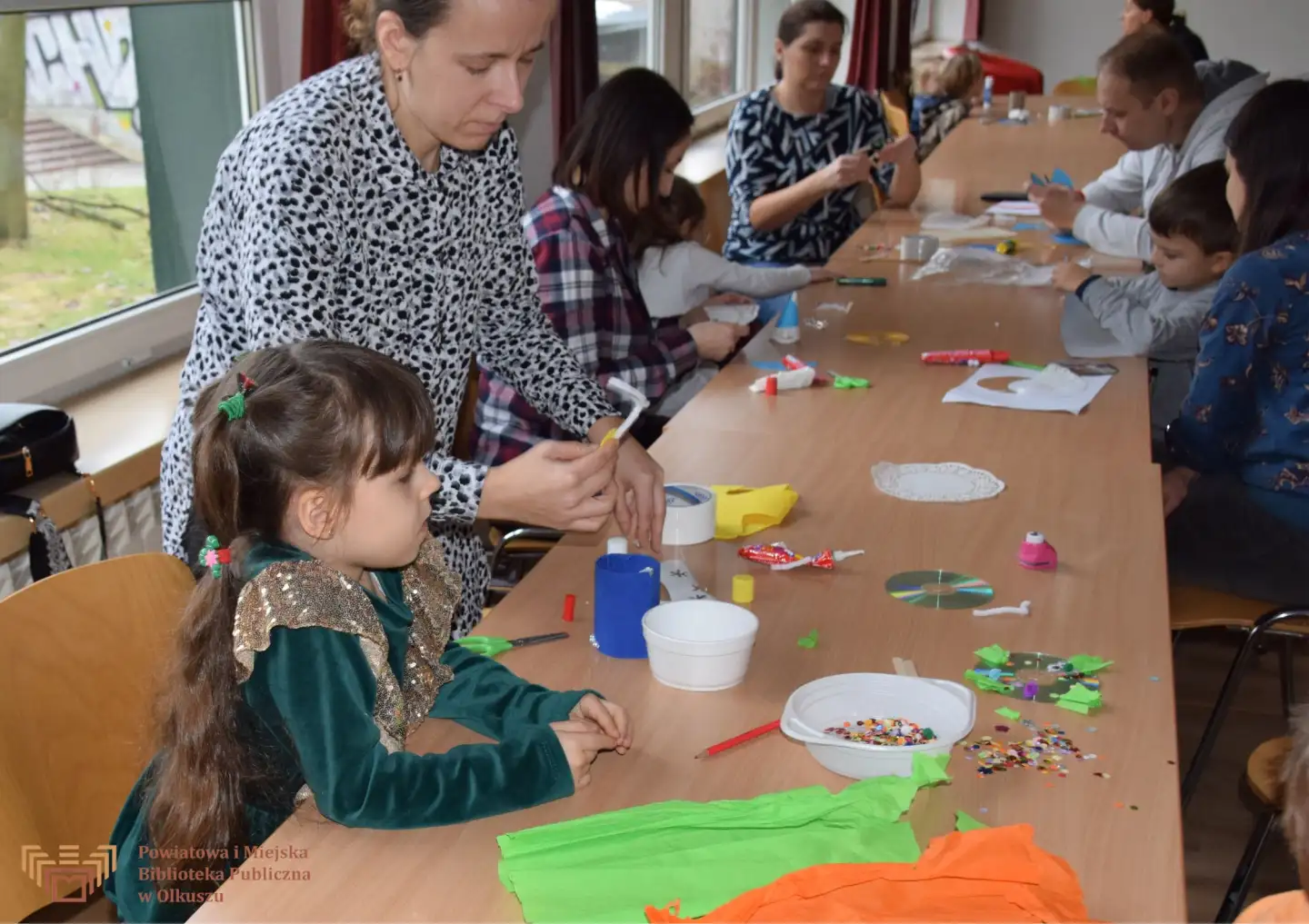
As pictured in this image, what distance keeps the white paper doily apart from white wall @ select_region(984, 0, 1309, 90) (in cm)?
911

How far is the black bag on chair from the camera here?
7.12ft

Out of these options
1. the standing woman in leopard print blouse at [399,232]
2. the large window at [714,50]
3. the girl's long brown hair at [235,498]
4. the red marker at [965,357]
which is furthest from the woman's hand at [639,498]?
the large window at [714,50]

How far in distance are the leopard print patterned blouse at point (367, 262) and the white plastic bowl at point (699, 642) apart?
0.28m

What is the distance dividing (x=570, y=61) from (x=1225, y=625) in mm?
2381

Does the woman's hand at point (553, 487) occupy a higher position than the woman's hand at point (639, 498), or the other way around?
the woman's hand at point (553, 487)

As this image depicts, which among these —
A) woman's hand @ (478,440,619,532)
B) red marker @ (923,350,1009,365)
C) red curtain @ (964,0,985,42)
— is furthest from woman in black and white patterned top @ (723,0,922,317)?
red curtain @ (964,0,985,42)

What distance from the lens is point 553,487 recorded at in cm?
158

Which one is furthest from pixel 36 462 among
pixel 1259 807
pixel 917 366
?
pixel 1259 807

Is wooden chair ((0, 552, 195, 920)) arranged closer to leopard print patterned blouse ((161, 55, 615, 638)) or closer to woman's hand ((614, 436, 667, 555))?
leopard print patterned blouse ((161, 55, 615, 638))

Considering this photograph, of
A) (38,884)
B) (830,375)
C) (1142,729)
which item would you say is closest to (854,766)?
(1142,729)

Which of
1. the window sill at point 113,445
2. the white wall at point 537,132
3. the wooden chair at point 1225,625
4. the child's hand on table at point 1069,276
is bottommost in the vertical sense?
the wooden chair at point 1225,625

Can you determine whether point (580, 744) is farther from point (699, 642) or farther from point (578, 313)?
point (578, 313)

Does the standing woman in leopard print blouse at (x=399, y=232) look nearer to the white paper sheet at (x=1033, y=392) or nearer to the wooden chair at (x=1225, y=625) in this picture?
the white paper sheet at (x=1033, y=392)

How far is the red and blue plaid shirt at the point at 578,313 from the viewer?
9.11ft
